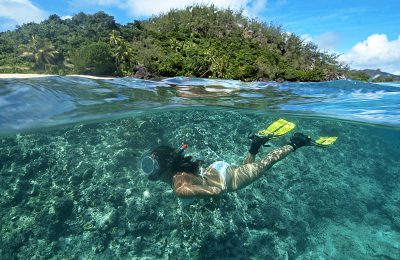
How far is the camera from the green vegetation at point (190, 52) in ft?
74.1

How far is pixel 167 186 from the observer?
39.4 ft

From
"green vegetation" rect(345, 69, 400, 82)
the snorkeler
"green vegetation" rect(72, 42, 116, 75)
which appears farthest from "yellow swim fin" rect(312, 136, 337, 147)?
"green vegetation" rect(345, 69, 400, 82)

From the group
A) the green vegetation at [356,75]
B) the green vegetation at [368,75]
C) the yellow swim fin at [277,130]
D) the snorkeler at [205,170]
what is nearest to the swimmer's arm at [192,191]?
the snorkeler at [205,170]

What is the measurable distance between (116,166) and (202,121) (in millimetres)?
6813

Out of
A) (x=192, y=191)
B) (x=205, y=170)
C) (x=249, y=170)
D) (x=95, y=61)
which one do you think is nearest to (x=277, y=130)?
(x=249, y=170)

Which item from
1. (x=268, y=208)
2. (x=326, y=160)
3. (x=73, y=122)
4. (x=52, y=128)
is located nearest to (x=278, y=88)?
(x=326, y=160)

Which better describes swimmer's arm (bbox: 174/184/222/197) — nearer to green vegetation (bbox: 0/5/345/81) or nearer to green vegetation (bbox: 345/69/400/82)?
green vegetation (bbox: 0/5/345/81)

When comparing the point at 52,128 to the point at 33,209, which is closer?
the point at 33,209

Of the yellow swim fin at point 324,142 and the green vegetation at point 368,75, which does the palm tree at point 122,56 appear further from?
the green vegetation at point 368,75

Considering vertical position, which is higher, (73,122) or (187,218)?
(73,122)

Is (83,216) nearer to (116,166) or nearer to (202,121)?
(116,166)

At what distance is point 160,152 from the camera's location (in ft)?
23.6

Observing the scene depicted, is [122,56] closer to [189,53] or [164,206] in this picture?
[189,53]

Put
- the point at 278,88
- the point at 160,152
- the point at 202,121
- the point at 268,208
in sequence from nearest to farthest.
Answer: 1. the point at 160,152
2. the point at 268,208
3. the point at 278,88
4. the point at 202,121
